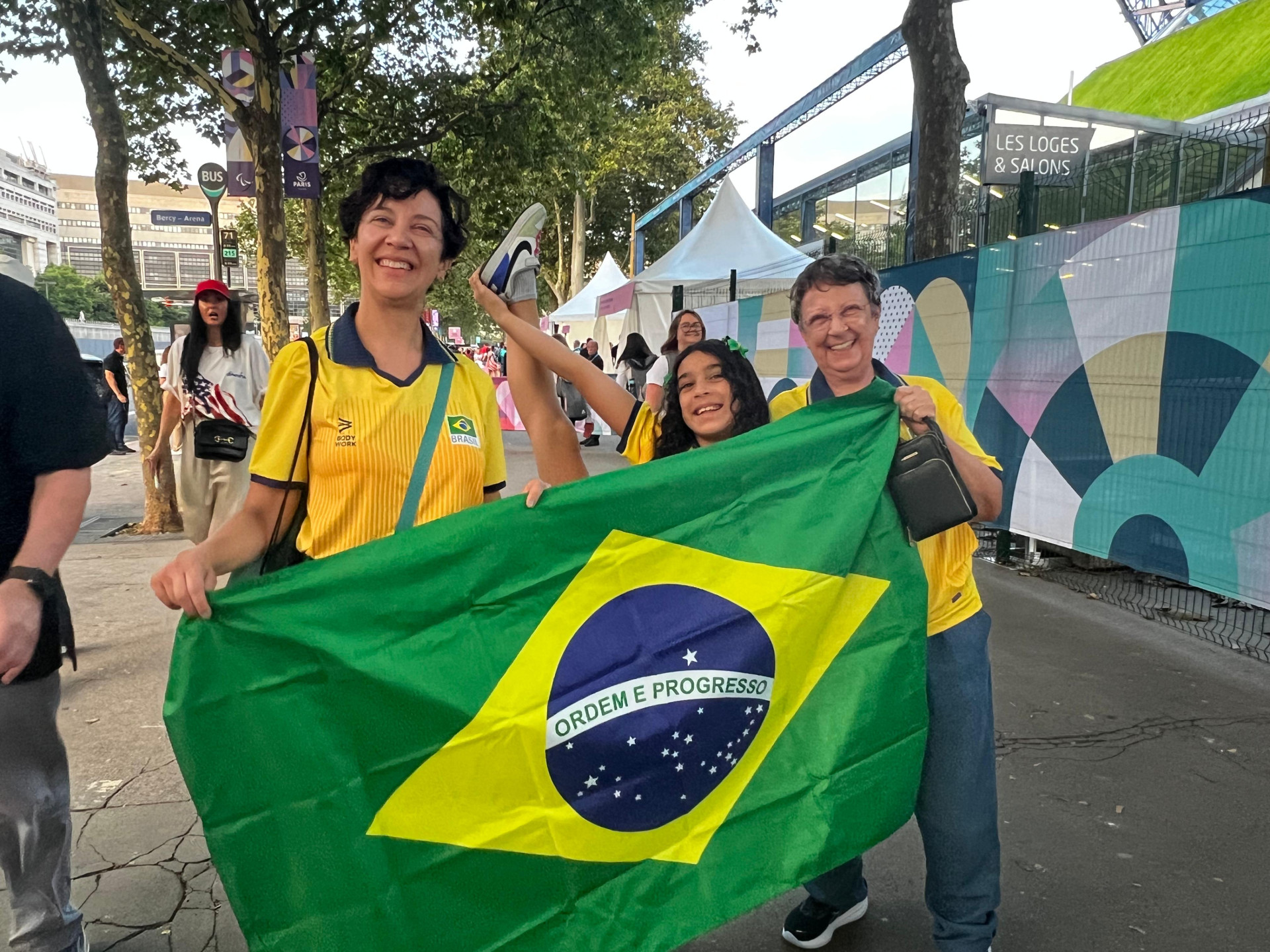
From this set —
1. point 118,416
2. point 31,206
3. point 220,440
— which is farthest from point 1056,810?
point 31,206

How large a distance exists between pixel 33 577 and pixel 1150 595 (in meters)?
6.07

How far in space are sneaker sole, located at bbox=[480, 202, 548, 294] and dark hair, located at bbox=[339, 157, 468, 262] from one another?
10cm

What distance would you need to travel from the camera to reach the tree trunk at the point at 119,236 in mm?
7812

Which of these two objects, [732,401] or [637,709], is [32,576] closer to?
[637,709]

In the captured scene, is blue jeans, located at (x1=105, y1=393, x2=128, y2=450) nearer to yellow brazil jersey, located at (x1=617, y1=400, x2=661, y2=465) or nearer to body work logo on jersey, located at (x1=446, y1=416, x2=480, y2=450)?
yellow brazil jersey, located at (x1=617, y1=400, x2=661, y2=465)

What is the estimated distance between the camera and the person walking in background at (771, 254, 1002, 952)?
2170 mm

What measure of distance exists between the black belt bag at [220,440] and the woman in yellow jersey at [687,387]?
382cm

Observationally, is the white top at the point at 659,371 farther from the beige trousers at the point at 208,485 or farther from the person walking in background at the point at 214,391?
the beige trousers at the point at 208,485

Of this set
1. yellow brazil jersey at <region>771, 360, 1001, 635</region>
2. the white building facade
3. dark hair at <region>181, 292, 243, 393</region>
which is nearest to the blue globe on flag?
yellow brazil jersey at <region>771, 360, 1001, 635</region>

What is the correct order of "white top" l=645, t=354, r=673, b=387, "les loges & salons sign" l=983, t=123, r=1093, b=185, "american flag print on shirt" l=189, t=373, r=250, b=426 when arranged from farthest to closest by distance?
"les loges & salons sign" l=983, t=123, r=1093, b=185, "white top" l=645, t=354, r=673, b=387, "american flag print on shirt" l=189, t=373, r=250, b=426

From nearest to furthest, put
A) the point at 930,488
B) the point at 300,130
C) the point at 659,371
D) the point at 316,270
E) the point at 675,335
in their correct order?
the point at 930,488 → the point at 675,335 → the point at 659,371 → the point at 300,130 → the point at 316,270

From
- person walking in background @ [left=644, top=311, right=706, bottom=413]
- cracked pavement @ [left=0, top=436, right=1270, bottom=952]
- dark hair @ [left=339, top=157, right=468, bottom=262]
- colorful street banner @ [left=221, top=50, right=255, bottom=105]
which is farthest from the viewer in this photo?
colorful street banner @ [left=221, top=50, right=255, bottom=105]

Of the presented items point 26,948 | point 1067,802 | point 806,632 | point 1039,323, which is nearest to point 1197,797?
point 1067,802

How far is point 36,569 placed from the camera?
6.24 feet
